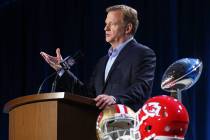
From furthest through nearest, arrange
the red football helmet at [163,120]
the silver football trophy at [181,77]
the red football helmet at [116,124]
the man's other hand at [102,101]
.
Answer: the man's other hand at [102,101]
the silver football trophy at [181,77]
the red football helmet at [116,124]
the red football helmet at [163,120]

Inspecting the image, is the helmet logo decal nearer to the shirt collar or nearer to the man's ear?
the shirt collar

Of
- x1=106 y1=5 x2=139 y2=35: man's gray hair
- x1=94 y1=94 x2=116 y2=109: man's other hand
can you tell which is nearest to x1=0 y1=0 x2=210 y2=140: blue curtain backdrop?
x1=106 y1=5 x2=139 y2=35: man's gray hair

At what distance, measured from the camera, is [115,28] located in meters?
2.94

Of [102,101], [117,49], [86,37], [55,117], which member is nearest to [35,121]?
[55,117]

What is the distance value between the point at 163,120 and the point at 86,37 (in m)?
3.15

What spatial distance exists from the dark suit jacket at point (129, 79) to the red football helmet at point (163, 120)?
0.57 metres

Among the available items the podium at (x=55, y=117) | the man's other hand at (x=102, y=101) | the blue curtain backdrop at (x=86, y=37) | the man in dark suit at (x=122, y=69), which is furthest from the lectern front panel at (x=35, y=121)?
the blue curtain backdrop at (x=86, y=37)

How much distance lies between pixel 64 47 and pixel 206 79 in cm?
161

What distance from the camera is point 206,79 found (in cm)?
409

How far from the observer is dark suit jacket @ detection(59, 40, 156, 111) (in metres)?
2.59

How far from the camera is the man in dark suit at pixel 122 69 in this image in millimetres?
2602

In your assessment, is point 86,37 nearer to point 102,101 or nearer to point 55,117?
point 102,101

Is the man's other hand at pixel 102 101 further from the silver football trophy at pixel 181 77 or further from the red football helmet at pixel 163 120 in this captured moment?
the red football helmet at pixel 163 120

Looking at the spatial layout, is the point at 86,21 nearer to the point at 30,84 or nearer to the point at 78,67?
the point at 78,67
